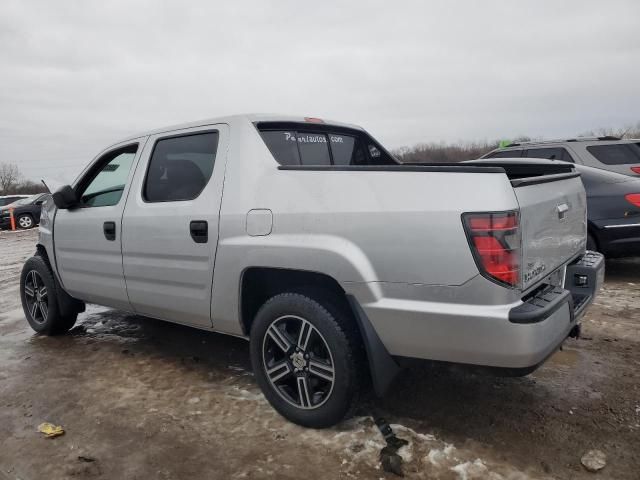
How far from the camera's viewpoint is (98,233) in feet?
12.8

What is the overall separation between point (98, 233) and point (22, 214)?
62.7 feet

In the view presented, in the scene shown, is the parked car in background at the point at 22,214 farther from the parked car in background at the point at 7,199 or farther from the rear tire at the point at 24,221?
the parked car in background at the point at 7,199

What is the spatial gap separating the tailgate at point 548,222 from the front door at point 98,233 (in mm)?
2782

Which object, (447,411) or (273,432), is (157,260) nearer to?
(273,432)

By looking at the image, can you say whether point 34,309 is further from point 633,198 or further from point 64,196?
point 633,198

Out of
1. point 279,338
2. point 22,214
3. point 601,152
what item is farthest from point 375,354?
point 22,214

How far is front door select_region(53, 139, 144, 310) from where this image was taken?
3773mm

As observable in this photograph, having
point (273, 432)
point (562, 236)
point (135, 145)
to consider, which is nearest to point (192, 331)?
point (135, 145)

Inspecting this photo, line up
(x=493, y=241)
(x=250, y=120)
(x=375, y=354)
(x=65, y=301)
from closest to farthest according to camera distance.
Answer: (x=493, y=241)
(x=375, y=354)
(x=250, y=120)
(x=65, y=301)


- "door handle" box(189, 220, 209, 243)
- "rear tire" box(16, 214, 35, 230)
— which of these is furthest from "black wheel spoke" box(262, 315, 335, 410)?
"rear tire" box(16, 214, 35, 230)

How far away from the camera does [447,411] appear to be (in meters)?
2.92

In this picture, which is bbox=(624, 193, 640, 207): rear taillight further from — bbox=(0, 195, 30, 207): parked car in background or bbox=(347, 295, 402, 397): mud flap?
bbox=(0, 195, 30, 207): parked car in background

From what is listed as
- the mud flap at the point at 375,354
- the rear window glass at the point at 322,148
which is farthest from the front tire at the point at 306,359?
the rear window glass at the point at 322,148

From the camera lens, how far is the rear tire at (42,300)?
4574 mm
